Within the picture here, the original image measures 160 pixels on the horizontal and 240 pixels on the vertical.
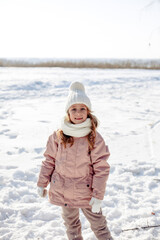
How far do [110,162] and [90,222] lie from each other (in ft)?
5.87

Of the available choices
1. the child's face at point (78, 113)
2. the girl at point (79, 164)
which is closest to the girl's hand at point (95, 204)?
the girl at point (79, 164)

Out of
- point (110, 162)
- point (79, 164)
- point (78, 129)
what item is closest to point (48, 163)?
point (79, 164)

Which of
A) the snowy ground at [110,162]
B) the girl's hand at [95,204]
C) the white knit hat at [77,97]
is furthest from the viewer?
the snowy ground at [110,162]

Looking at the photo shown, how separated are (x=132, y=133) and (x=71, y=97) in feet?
10.6

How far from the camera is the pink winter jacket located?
1671 millimetres

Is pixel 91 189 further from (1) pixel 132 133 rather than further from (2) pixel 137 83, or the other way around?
(2) pixel 137 83

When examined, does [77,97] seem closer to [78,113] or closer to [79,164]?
[78,113]

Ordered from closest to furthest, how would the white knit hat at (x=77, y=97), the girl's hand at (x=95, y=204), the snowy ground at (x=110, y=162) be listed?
the girl's hand at (x=95, y=204) → the white knit hat at (x=77, y=97) → the snowy ground at (x=110, y=162)

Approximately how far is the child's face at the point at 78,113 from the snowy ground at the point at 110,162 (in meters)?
1.04

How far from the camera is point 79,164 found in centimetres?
169

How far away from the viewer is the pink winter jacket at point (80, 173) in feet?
5.48

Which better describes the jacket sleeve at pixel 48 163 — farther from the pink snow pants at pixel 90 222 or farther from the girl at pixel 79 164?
the pink snow pants at pixel 90 222

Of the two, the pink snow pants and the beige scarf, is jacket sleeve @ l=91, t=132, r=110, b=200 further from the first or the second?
the pink snow pants

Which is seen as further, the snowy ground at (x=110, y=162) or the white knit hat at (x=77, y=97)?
the snowy ground at (x=110, y=162)
